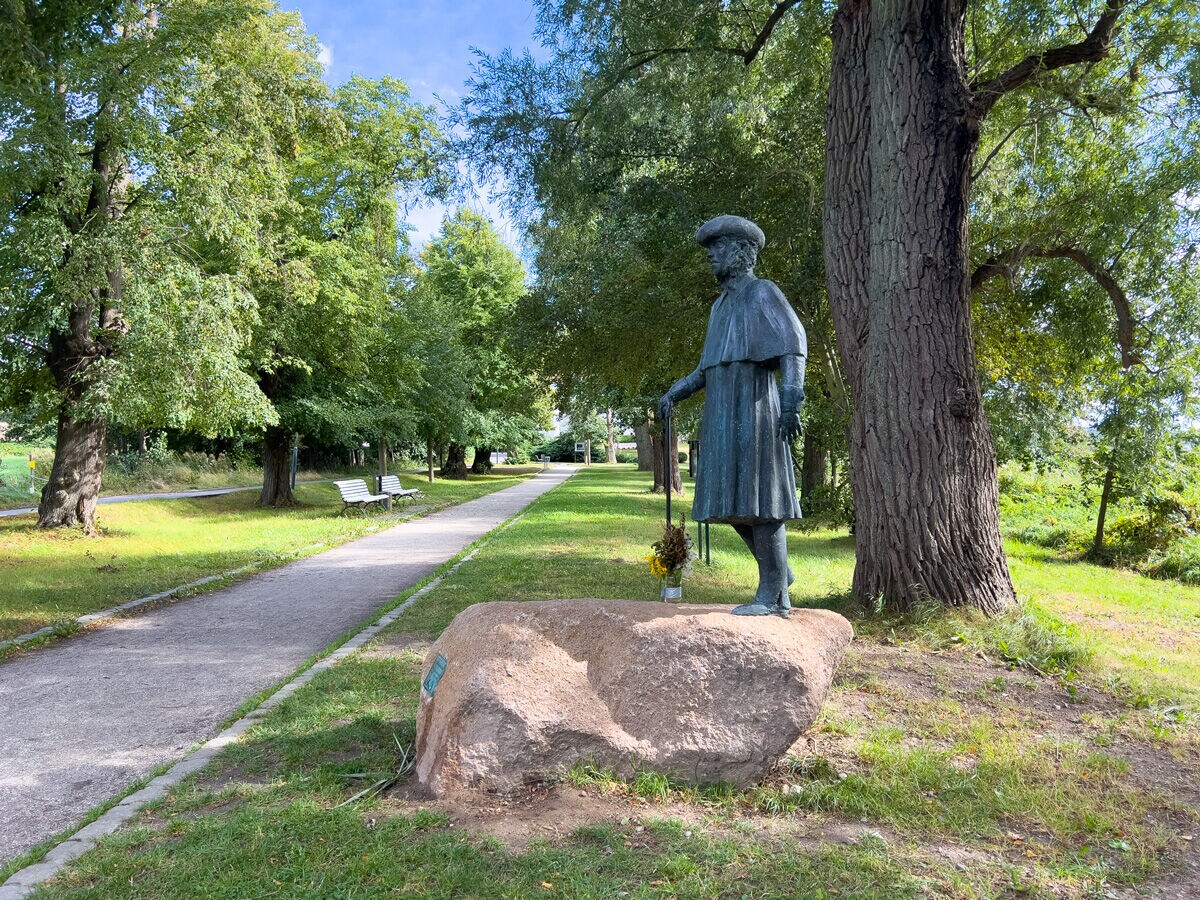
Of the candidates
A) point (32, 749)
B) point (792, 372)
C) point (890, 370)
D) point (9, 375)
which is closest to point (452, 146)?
point (890, 370)

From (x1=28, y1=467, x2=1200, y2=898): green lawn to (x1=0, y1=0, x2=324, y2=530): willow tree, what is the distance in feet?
31.5

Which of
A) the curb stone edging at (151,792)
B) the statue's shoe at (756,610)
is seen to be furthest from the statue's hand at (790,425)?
the curb stone edging at (151,792)

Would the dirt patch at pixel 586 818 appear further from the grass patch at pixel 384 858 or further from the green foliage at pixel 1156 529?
the green foliage at pixel 1156 529

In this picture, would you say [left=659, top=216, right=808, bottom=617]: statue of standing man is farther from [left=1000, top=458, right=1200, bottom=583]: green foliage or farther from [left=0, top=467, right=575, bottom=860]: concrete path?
[left=1000, top=458, right=1200, bottom=583]: green foliage

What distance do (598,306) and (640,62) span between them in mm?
3157

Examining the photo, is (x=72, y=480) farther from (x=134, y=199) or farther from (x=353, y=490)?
(x=353, y=490)

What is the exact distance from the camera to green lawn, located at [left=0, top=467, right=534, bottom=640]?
9.09 meters

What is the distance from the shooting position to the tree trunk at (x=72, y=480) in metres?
14.2

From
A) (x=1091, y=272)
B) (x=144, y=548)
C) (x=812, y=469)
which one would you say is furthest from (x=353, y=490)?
(x=1091, y=272)

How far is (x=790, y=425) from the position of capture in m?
4.34

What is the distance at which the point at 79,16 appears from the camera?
1280cm

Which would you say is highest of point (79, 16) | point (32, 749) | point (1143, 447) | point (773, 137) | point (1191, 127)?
point (79, 16)

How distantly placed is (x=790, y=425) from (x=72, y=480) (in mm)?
14717

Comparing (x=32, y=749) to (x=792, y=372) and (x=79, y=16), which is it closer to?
(x=792, y=372)
